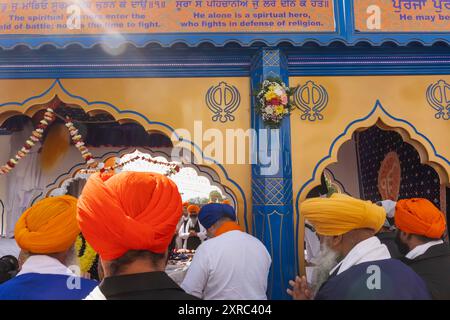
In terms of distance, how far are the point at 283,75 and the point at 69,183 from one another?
225 inches

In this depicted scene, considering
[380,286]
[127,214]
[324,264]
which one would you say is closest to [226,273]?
[324,264]

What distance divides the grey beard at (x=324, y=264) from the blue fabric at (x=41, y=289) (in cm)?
144

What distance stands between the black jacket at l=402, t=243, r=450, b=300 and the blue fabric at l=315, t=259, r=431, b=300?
0.79 m

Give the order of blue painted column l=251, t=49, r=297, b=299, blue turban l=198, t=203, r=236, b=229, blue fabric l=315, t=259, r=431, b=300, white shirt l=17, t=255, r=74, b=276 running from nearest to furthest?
blue fabric l=315, t=259, r=431, b=300
white shirt l=17, t=255, r=74, b=276
blue turban l=198, t=203, r=236, b=229
blue painted column l=251, t=49, r=297, b=299

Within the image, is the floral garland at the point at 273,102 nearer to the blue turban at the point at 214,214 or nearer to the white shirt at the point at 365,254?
the blue turban at the point at 214,214

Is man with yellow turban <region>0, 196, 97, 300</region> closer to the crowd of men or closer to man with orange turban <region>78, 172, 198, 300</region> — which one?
the crowd of men

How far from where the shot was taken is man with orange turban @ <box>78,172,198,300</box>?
1.24 metres


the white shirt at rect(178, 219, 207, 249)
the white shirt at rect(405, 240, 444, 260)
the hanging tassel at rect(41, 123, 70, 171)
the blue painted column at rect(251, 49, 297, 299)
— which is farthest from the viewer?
the white shirt at rect(178, 219, 207, 249)

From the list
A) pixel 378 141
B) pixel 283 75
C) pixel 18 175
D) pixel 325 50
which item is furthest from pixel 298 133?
pixel 18 175

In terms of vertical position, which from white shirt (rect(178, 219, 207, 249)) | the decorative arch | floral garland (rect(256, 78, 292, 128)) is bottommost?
white shirt (rect(178, 219, 207, 249))

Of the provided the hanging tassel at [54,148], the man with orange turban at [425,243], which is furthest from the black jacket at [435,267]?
the hanging tassel at [54,148]

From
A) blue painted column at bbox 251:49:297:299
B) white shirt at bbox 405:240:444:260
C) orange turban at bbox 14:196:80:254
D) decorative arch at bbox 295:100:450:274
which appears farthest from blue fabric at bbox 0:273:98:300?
decorative arch at bbox 295:100:450:274

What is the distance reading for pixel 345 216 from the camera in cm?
220
